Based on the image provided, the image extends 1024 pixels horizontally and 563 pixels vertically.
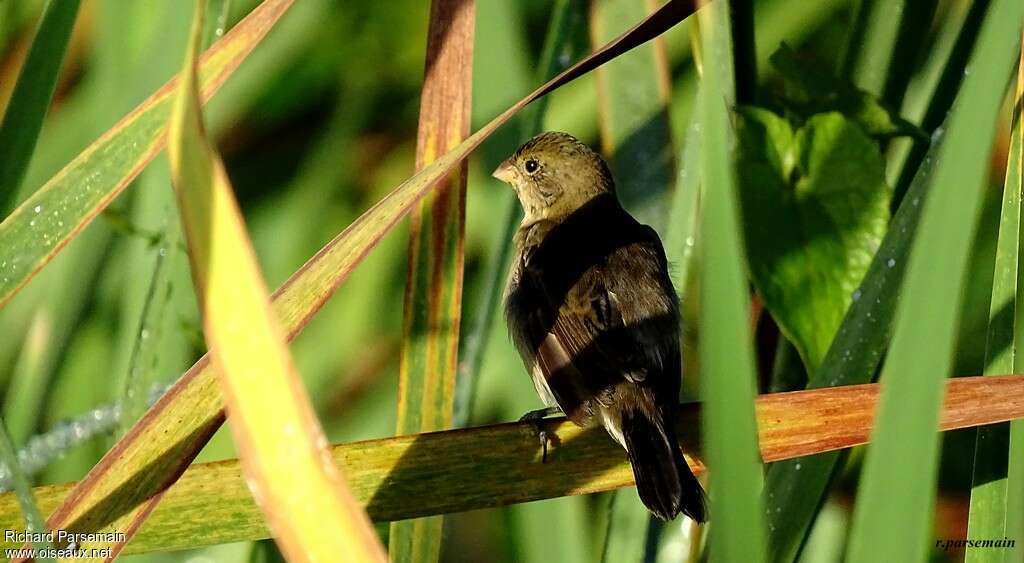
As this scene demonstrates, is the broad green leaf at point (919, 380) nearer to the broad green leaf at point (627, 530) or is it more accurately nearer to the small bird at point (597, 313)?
the small bird at point (597, 313)

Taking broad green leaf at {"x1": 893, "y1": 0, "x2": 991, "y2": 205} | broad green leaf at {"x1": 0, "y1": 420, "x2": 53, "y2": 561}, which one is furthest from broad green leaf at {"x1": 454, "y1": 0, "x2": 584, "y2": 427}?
broad green leaf at {"x1": 0, "y1": 420, "x2": 53, "y2": 561}

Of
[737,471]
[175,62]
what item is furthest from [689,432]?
[175,62]

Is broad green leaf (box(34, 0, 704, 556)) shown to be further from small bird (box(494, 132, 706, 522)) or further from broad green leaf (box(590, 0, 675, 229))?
broad green leaf (box(590, 0, 675, 229))

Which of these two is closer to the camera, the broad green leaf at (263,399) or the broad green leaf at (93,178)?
the broad green leaf at (263,399)

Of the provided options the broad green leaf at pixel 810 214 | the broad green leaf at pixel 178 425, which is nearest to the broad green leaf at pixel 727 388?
the broad green leaf at pixel 178 425

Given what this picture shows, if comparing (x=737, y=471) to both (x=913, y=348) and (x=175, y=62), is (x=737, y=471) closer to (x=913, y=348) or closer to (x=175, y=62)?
(x=913, y=348)

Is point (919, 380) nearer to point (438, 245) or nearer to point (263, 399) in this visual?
point (263, 399)
